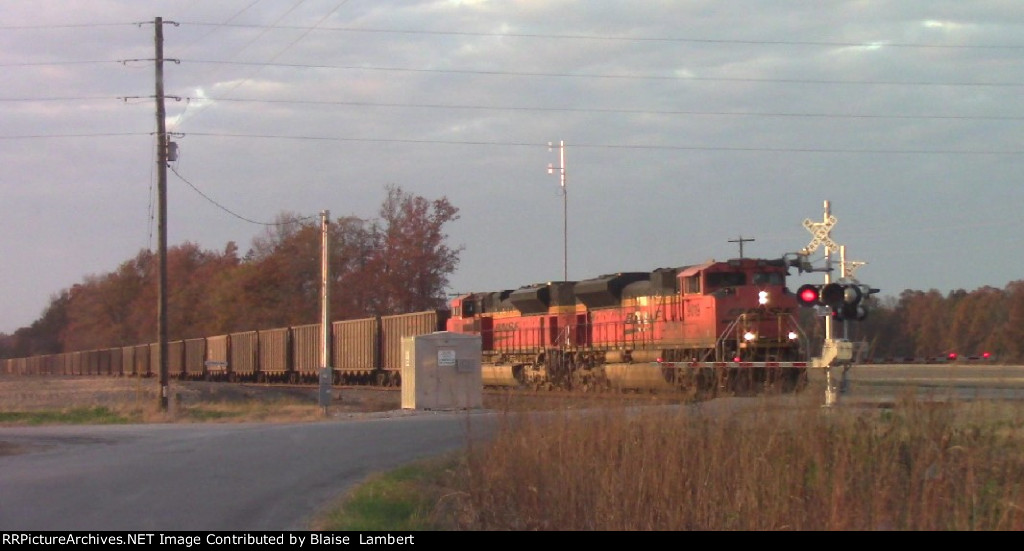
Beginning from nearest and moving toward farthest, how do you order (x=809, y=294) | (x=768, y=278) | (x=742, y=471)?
(x=742, y=471) → (x=809, y=294) → (x=768, y=278)

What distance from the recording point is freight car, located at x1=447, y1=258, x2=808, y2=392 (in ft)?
83.9

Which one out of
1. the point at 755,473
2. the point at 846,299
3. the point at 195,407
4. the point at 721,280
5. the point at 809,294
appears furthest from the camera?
the point at 195,407

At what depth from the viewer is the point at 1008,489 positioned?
7.27 metres

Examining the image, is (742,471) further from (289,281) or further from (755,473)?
(289,281)

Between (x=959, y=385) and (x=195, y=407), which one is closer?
(x=959, y=385)

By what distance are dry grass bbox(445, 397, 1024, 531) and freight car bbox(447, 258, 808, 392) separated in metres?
10.2

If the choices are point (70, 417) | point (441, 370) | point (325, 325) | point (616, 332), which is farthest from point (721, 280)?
point (70, 417)

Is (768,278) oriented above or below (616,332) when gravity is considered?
above

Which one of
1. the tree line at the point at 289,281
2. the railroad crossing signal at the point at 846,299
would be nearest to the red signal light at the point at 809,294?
the railroad crossing signal at the point at 846,299

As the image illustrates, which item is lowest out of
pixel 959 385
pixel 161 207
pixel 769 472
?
pixel 769 472

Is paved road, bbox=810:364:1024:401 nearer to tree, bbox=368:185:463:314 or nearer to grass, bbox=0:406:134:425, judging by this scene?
Result: grass, bbox=0:406:134:425

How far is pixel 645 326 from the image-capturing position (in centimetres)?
2888

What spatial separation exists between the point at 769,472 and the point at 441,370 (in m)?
18.3

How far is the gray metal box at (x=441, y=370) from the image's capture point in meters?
25.7
